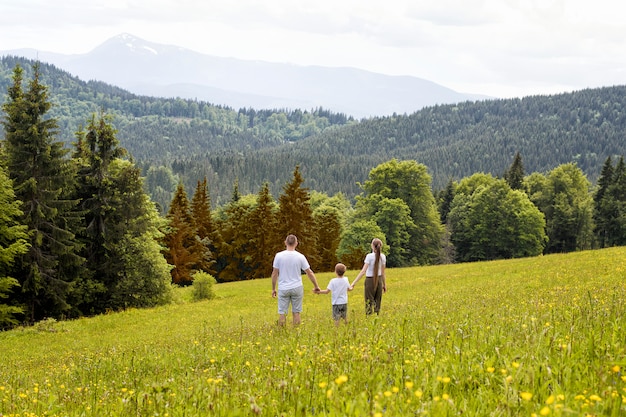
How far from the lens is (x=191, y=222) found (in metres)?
64.5

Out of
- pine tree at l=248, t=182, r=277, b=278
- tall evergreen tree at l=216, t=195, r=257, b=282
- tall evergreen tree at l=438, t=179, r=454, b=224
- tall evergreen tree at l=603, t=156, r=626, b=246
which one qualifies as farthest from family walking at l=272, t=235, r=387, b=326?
tall evergreen tree at l=438, t=179, r=454, b=224

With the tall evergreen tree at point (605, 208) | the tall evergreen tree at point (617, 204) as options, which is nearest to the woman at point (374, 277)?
the tall evergreen tree at point (617, 204)

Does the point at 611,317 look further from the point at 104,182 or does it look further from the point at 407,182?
the point at 407,182

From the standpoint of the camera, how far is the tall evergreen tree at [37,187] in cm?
2927

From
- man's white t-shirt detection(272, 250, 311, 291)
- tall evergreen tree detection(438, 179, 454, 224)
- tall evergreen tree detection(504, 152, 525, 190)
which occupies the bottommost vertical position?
man's white t-shirt detection(272, 250, 311, 291)

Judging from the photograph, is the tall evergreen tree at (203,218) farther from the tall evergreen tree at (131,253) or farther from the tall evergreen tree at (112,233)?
the tall evergreen tree at (112,233)

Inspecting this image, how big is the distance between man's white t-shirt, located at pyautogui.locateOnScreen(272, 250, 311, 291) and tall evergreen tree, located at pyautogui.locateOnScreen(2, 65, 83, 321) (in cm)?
2156

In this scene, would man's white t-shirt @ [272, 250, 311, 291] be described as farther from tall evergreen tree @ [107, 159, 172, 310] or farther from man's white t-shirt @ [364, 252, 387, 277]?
tall evergreen tree @ [107, 159, 172, 310]

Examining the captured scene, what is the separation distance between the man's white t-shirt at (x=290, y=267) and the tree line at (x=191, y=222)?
19.1 metres

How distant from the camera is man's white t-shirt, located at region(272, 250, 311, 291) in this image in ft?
43.0

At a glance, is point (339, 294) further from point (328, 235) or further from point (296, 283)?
point (328, 235)

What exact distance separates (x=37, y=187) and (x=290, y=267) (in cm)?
2295

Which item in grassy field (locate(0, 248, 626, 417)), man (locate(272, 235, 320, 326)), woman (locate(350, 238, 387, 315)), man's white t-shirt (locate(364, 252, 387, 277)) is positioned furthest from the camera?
man's white t-shirt (locate(364, 252, 387, 277))

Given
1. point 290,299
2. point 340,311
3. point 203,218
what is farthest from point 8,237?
point 203,218
